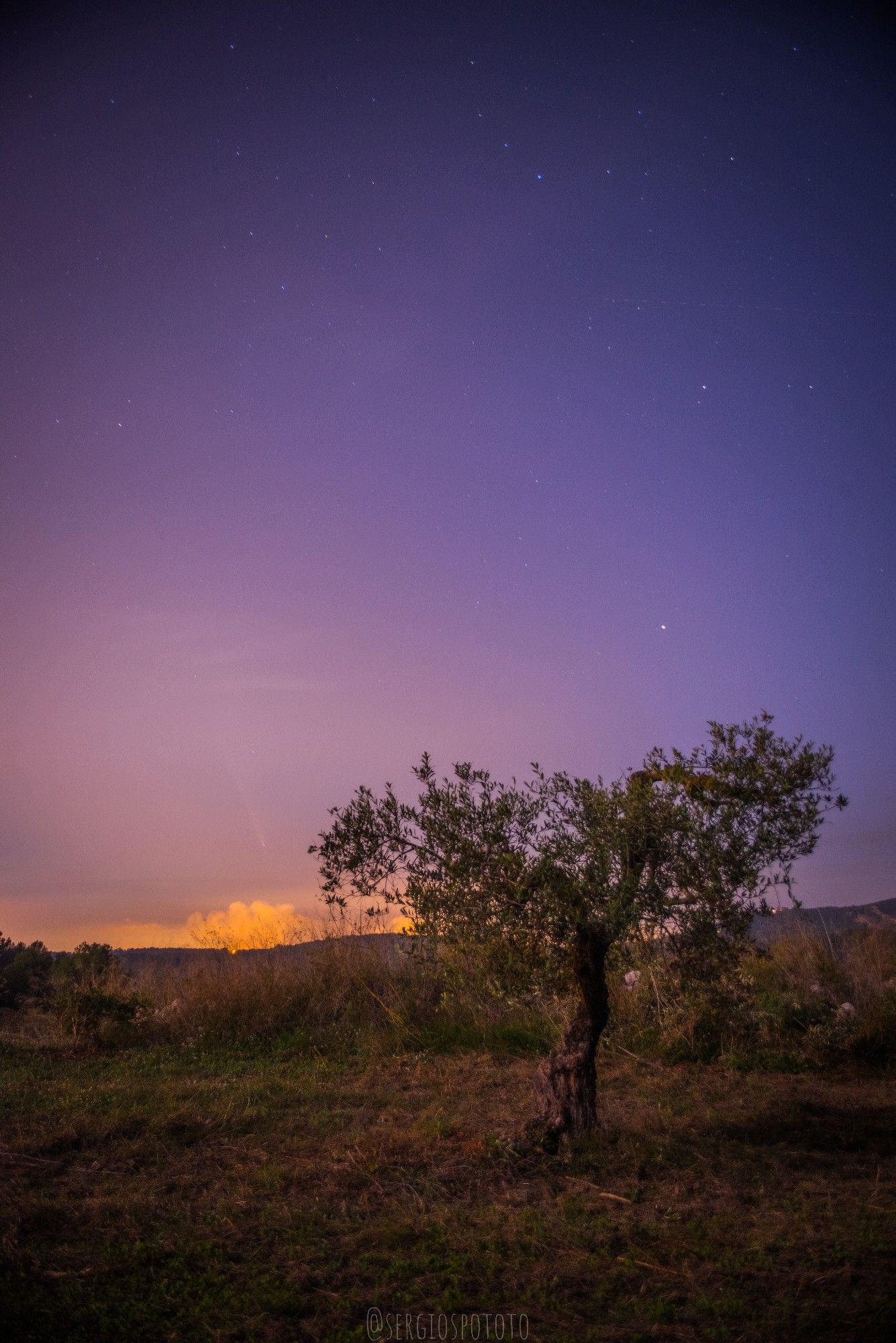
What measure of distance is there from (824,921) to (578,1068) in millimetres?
10334

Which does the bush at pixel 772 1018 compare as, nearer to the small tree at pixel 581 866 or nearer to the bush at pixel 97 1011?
the small tree at pixel 581 866

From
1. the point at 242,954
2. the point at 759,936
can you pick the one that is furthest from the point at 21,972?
the point at 759,936

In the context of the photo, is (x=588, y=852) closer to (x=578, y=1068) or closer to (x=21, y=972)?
(x=578, y=1068)

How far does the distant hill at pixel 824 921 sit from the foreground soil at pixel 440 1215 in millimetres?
5107

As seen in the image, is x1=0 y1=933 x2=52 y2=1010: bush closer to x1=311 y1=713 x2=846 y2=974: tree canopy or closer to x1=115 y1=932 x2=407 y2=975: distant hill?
x1=115 y1=932 x2=407 y2=975: distant hill

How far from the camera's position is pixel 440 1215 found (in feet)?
16.7

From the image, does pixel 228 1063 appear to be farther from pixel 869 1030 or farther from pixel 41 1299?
pixel 869 1030

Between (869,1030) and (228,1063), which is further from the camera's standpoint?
(228,1063)

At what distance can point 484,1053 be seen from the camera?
36.2ft

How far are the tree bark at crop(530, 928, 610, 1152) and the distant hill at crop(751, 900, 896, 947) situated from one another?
5585 mm

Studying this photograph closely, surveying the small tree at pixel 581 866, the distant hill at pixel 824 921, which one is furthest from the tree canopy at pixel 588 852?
the distant hill at pixel 824 921

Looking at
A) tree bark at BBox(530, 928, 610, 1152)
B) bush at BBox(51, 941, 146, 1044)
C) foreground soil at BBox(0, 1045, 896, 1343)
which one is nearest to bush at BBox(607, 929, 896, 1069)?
tree bark at BBox(530, 928, 610, 1152)

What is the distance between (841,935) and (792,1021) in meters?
5.53

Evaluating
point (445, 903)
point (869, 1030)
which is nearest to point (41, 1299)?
point (445, 903)
